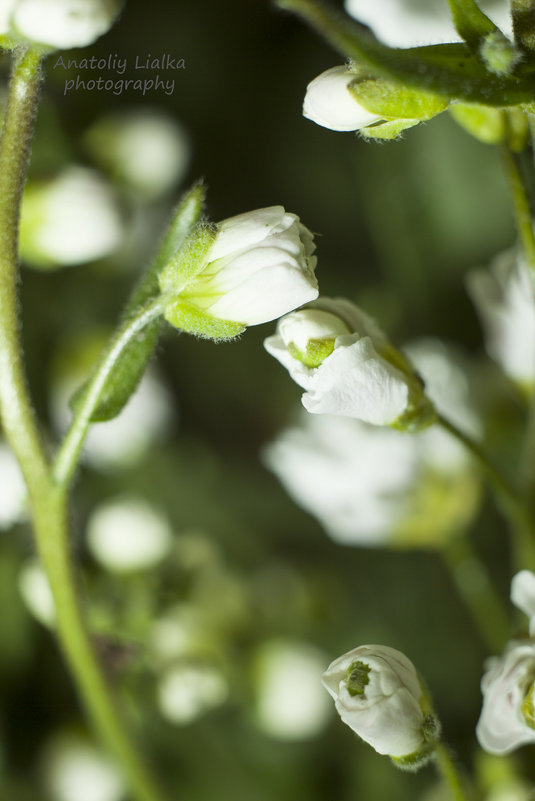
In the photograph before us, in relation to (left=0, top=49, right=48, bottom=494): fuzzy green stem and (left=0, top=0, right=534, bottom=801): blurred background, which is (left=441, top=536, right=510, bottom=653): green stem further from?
(left=0, top=49, right=48, bottom=494): fuzzy green stem

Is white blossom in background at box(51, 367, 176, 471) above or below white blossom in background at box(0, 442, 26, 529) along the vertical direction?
below

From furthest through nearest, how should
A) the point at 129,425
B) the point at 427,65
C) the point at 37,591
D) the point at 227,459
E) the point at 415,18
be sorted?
the point at 227,459 < the point at 129,425 < the point at 37,591 < the point at 415,18 < the point at 427,65

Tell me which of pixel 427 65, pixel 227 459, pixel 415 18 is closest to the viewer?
pixel 427 65

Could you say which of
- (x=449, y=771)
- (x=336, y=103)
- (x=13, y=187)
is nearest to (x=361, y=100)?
(x=336, y=103)

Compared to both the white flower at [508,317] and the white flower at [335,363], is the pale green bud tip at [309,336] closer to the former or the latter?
the white flower at [335,363]

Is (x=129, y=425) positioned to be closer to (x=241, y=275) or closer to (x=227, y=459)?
(x=227, y=459)

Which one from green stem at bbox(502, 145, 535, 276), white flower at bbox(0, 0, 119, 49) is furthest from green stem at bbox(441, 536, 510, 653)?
white flower at bbox(0, 0, 119, 49)

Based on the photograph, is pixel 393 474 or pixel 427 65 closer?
pixel 427 65

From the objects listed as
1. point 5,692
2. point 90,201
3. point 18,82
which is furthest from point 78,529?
point 18,82
